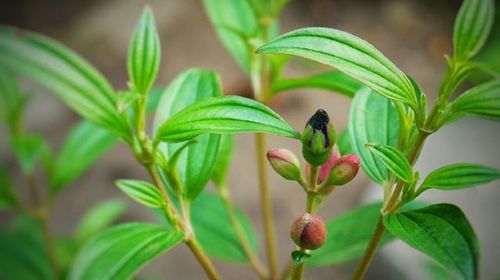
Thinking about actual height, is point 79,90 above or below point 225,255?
above

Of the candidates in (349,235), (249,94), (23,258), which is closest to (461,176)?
(349,235)

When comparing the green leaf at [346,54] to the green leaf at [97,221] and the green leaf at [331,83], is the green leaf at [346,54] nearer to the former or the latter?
the green leaf at [331,83]

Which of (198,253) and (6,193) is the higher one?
(6,193)

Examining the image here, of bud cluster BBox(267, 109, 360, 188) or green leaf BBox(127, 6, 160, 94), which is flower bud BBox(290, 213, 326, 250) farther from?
green leaf BBox(127, 6, 160, 94)

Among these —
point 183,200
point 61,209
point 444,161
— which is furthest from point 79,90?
point 61,209

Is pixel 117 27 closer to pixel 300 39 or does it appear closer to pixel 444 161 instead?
pixel 444 161

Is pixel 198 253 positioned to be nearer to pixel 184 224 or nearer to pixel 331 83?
pixel 184 224

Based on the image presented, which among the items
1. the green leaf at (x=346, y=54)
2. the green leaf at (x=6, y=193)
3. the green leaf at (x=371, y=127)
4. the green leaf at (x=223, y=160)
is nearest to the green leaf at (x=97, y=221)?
the green leaf at (x=6, y=193)
